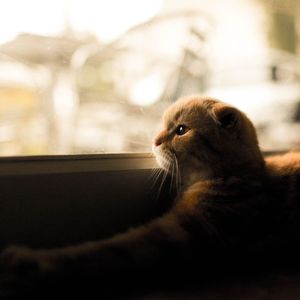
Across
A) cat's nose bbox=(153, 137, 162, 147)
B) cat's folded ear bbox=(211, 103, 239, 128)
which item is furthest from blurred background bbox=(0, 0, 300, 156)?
cat's folded ear bbox=(211, 103, 239, 128)

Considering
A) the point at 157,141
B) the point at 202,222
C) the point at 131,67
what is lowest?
the point at 202,222

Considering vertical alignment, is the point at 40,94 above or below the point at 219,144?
above

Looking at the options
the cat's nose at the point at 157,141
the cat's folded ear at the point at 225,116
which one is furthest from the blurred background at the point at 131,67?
the cat's folded ear at the point at 225,116

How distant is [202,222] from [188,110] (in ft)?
1.20

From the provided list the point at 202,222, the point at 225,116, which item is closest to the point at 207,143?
the point at 225,116

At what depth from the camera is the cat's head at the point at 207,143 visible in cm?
107

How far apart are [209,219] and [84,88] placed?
0.50 m

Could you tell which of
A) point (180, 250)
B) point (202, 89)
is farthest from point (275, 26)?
point (180, 250)

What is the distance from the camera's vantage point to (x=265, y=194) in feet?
3.31

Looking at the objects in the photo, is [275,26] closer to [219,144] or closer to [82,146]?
[219,144]

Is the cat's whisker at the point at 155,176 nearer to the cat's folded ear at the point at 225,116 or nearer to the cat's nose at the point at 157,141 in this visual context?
the cat's nose at the point at 157,141

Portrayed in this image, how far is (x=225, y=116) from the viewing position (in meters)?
1.10

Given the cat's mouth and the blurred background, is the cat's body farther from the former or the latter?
the blurred background

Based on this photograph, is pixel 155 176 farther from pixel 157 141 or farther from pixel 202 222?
pixel 202 222
